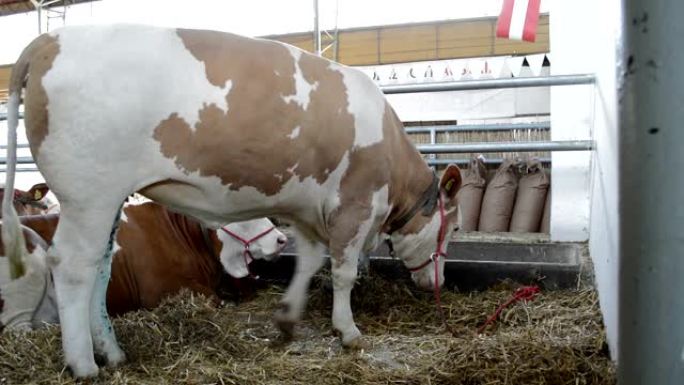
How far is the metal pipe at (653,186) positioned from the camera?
2.69 feet

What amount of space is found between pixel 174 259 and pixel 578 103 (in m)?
2.91

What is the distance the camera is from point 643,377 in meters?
0.89

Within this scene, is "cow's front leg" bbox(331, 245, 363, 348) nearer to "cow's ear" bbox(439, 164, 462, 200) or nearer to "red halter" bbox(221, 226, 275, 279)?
"cow's ear" bbox(439, 164, 462, 200)

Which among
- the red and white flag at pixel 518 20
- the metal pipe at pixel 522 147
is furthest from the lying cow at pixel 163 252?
the red and white flag at pixel 518 20

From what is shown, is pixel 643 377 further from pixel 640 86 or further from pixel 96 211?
pixel 96 211

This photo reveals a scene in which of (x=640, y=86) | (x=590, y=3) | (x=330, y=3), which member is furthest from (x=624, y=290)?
(x=330, y=3)

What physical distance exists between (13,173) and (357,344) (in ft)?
5.11

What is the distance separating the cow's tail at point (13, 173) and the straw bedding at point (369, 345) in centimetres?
44

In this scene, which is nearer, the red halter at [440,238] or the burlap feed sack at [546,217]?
the red halter at [440,238]

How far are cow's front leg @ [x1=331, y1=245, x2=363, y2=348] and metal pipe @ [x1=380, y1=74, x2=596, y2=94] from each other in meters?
1.84

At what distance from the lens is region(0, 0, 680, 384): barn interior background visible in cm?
306

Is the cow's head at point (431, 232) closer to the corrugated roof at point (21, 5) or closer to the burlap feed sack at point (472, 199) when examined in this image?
the burlap feed sack at point (472, 199)

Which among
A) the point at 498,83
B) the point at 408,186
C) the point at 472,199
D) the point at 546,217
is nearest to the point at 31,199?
the point at 408,186

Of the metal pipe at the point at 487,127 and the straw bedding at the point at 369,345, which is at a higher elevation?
the metal pipe at the point at 487,127
